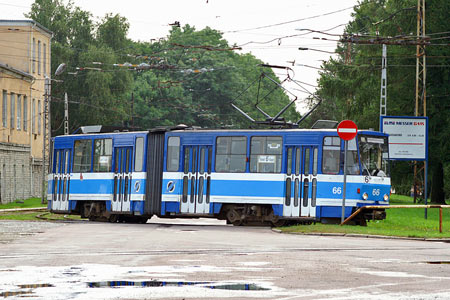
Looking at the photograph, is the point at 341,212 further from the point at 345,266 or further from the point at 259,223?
the point at 345,266

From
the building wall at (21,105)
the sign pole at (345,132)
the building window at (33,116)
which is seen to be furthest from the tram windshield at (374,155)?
the building window at (33,116)

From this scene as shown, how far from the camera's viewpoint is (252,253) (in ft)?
60.8

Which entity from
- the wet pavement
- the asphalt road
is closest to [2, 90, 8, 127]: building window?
the wet pavement

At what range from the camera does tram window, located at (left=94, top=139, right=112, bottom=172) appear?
36094 mm

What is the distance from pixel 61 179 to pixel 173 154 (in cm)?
646

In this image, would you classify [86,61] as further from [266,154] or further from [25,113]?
[266,154]

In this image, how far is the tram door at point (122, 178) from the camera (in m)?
35.0

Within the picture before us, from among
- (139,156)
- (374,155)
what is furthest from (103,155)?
(374,155)

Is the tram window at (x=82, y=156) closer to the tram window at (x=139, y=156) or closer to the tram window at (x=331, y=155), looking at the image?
the tram window at (x=139, y=156)

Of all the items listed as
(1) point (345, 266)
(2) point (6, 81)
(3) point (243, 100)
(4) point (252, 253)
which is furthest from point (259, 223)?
(3) point (243, 100)

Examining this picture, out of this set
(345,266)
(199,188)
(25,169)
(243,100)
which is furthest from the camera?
(243,100)

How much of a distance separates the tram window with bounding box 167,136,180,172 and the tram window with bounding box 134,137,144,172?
119 centimetres

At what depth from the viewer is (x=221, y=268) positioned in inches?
593

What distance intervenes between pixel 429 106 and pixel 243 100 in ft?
157
